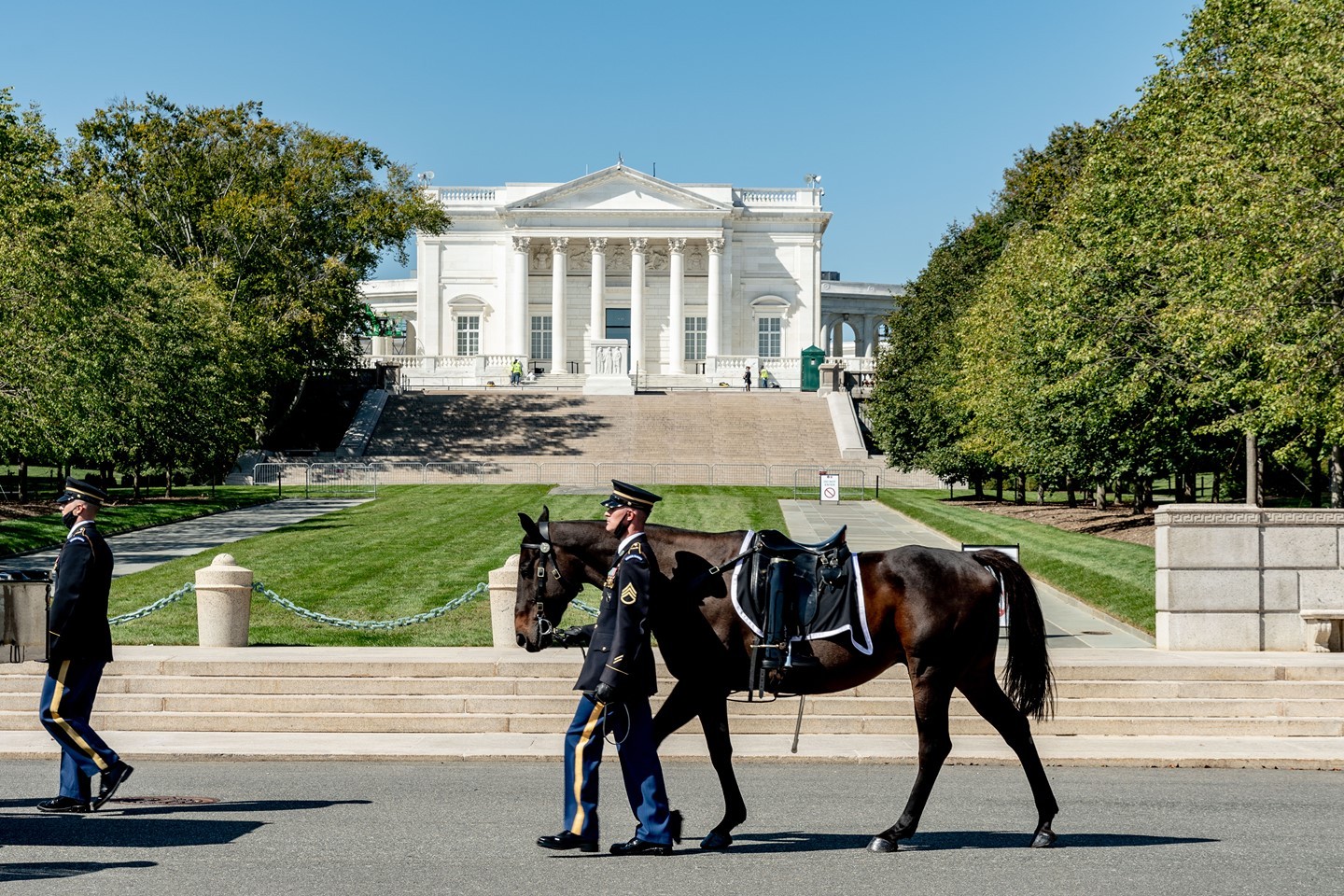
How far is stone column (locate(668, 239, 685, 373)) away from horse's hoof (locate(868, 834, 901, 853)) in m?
90.1

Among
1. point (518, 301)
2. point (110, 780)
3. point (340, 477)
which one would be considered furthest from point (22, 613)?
point (518, 301)

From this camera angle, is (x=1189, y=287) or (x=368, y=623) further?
(x=1189, y=287)

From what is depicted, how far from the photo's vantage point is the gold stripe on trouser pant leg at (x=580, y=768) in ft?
30.6

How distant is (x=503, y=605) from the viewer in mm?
16891

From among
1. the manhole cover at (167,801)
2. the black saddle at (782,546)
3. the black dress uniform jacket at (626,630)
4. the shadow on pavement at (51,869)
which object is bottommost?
the manhole cover at (167,801)

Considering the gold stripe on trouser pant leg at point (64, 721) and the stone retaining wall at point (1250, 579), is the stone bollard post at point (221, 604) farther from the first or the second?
the stone retaining wall at point (1250, 579)

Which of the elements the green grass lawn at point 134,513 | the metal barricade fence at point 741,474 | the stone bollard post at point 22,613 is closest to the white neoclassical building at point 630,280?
the metal barricade fence at point 741,474

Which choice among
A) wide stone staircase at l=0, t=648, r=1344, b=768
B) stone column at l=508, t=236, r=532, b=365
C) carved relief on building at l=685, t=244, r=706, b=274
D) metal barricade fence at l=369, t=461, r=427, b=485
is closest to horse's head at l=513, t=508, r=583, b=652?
wide stone staircase at l=0, t=648, r=1344, b=768

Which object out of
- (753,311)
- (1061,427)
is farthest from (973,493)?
(753,311)

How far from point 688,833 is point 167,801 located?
4223 millimetres

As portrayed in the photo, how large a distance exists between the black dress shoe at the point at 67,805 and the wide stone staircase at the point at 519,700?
11.1 ft

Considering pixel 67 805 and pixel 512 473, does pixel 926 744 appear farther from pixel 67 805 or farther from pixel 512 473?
pixel 512 473

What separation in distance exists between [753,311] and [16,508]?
67965 millimetres

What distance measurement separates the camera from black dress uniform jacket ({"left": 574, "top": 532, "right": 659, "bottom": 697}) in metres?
9.15
